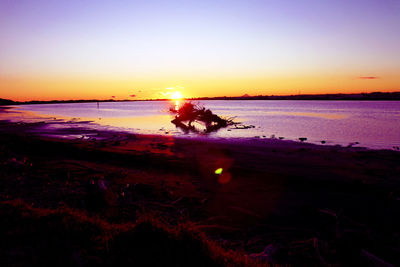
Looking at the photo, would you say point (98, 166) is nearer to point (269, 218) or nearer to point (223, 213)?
point (223, 213)

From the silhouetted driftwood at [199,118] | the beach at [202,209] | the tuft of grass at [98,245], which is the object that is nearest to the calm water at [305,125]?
the silhouetted driftwood at [199,118]

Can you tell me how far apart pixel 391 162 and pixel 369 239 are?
786 centimetres

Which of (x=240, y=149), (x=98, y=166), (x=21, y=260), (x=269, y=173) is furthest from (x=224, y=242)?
(x=240, y=149)

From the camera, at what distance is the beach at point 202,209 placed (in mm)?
3410

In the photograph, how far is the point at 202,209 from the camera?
6.07 meters

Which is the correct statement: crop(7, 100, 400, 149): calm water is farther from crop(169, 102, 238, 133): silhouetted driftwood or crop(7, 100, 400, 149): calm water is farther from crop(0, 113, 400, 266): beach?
crop(0, 113, 400, 266): beach

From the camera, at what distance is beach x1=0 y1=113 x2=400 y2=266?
3410 millimetres

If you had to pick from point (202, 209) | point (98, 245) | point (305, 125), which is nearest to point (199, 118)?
point (305, 125)

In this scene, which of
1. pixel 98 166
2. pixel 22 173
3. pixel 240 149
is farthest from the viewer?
pixel 240 149

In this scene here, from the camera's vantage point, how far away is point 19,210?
14.3 ft

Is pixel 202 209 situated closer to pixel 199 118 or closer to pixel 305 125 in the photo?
pixel 199 118

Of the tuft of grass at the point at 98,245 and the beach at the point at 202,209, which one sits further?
the beach at the point at 202,209

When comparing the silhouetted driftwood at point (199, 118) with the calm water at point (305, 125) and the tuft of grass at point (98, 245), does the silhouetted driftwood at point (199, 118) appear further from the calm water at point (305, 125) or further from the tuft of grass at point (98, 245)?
the tuft of grass at point (98, 245)

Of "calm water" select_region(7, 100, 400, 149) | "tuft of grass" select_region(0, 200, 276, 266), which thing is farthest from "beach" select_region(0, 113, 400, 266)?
"calm water" select_region(7, 100, 400, 149)
